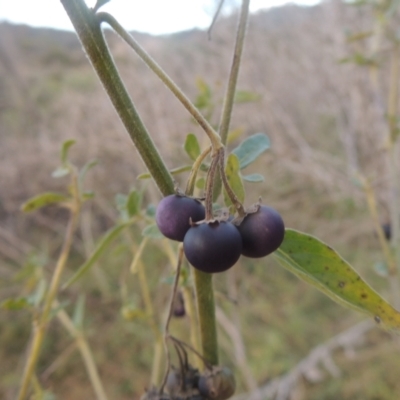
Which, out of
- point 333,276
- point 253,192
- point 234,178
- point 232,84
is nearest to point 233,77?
point 232,84

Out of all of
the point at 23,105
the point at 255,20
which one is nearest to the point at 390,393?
the point at 255,20

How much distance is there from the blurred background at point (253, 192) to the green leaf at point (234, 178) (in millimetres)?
1099

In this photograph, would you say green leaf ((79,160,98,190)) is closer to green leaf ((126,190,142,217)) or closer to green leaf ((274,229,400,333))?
green leaf ((126,190,142,217))

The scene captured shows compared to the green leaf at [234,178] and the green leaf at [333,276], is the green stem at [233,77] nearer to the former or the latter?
the green leaf at [234,178]

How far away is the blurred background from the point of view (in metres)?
2.66

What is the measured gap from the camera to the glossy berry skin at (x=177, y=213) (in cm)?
37

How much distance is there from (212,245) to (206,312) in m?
0.11

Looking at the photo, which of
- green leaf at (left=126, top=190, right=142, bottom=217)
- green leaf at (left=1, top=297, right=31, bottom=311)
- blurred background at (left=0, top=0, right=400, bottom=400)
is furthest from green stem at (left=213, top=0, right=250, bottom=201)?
blurred background at (left=0, top=0, right=400, bottom=400)

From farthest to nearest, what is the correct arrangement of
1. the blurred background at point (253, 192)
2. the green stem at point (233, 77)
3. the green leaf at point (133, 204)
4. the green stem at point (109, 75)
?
the blurred background at point (253, 192), the green leaf at point (133, 204), the green stem at point (233, 77), the green stem at point (109, 75)

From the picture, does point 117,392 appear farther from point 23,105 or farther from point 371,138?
point 23,105

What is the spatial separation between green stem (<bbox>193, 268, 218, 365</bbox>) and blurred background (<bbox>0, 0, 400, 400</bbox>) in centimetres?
118

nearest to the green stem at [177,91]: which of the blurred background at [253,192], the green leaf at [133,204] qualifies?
the green leaf at [133,204]

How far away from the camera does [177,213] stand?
371 millimetres

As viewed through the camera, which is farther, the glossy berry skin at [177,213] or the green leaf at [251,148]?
the green leaf at [251,148]
